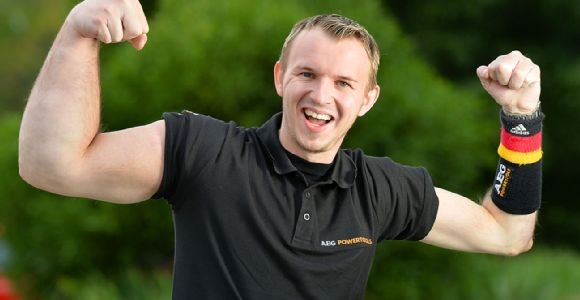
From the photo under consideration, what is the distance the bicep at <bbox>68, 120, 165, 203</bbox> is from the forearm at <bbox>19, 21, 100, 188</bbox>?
0.19 feet

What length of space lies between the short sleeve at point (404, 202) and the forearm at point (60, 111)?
0.95m

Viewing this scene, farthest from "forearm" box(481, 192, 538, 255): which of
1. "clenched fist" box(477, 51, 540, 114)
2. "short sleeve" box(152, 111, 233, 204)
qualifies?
"short sleeve" box(152, 111, 233, 204)

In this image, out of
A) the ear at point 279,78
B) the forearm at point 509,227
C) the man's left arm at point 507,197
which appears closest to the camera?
the ear at point 279,78

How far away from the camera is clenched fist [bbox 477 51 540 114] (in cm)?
310

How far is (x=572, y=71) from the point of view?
35.6 ft

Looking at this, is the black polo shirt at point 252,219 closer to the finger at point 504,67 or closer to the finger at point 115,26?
the finger at point 115,26

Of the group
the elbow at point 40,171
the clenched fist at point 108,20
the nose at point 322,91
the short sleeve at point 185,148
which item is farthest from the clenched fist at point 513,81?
the elbow at point 40,171

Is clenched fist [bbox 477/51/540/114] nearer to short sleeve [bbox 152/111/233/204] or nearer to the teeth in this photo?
the teeth

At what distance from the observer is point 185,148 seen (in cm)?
279

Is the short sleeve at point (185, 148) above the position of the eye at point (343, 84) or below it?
below

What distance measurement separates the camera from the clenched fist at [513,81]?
3.10 meters

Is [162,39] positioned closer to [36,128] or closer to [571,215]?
[36,128]

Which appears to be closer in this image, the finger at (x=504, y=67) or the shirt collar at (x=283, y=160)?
the shirt collar at (x=283, y=160)

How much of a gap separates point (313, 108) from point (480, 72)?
0.59 metres
